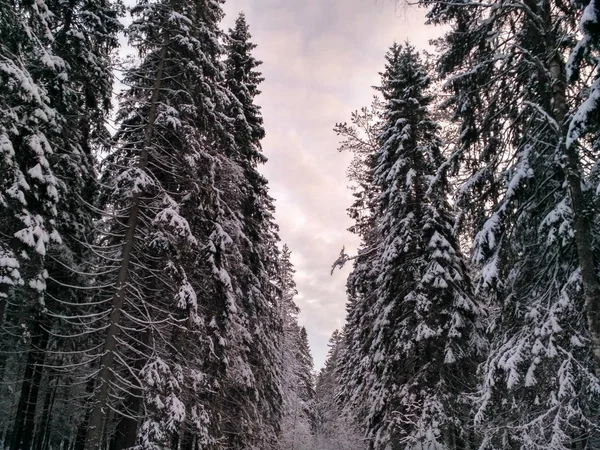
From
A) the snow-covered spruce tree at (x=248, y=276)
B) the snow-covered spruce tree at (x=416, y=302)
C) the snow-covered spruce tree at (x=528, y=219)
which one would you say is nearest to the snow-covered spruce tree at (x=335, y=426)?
the snow-covered spruce tree at (x=248, y=276)

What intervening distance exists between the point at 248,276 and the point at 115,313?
7.85 meters

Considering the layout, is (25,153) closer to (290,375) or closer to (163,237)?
(163,237)

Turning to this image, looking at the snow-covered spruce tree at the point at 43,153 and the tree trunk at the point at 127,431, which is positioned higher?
the snow-covered spruce tree at the point at 43,153

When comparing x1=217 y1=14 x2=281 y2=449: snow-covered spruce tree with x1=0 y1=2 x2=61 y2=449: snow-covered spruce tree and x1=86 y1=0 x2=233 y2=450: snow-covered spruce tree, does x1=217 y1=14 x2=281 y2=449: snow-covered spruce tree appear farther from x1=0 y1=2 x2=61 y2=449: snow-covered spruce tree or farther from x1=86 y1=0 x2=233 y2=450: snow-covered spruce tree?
x1=0 y1=2 x2=61 y2=449: snow-covered spruce tree

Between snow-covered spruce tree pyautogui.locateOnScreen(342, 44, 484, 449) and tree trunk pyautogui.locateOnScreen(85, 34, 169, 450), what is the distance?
7.78 metres

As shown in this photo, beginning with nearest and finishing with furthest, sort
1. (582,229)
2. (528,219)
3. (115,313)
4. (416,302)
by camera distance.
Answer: (582,229) → (528,219) → (115,313) → (416,302)

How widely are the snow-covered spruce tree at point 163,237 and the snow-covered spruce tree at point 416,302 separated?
6178 mm

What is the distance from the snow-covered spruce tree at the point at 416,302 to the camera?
1238 centimetres

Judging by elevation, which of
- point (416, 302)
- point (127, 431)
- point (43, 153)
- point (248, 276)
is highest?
point (43, 153)

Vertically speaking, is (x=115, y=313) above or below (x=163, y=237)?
below

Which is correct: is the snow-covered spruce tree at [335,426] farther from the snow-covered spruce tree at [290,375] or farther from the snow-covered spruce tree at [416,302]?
the snow-covered spruce tree at [416,302]

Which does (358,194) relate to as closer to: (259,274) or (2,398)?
(259,274)

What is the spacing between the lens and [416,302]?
13.6 m

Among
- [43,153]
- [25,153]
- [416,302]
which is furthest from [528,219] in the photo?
[25,153]
